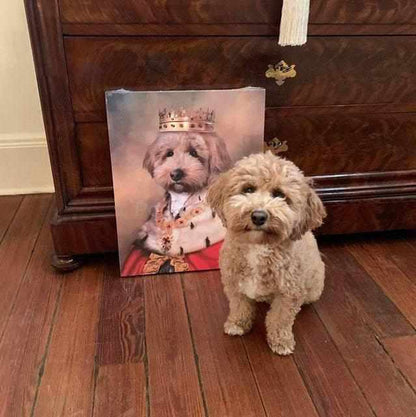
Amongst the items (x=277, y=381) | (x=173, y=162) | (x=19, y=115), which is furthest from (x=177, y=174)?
(x=19, y=115)

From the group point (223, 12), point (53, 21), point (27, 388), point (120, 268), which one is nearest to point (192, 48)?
point (223, 12)

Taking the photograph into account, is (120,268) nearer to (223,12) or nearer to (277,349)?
(277,349)

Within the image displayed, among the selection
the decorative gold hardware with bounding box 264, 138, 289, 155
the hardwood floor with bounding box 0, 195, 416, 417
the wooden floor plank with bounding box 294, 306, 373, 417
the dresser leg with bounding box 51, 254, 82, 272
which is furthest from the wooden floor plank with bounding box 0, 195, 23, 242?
the wooden floor plank with bounding box 294, 306, 373, 417

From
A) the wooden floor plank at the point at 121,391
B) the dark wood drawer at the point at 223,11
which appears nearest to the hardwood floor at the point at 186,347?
the wooden floor plank at the point at 121,391

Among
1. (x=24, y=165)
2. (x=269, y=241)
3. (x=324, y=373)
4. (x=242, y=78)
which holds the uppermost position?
(x=242, y=78)

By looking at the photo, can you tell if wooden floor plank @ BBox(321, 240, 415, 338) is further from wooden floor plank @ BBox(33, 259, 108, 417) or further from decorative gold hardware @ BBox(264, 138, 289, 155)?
wooden floor plank @ BBox(33, 259, 108, 417)

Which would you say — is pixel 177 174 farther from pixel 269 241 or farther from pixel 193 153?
pixel 269 241

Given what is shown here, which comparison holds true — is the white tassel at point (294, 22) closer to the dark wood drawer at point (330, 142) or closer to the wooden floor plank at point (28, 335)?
the dark wood drawer at point (330, 142)
